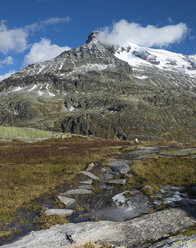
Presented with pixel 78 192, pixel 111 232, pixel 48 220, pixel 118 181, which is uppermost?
pixel 118 181

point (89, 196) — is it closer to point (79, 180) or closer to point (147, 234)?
point (79, 180)

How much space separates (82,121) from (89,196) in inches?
6170

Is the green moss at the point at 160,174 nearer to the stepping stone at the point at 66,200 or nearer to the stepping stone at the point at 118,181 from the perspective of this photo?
the stepping stone at the point at 118,181

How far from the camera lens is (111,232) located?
10.2m

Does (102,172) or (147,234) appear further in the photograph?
(102,172)

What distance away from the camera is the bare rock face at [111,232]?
930 centimetres

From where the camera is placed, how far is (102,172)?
2470 centimetres

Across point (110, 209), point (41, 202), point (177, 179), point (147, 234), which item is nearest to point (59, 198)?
point (41, 202)

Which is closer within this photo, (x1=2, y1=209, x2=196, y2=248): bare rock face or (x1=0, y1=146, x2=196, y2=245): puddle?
(x1=2, y1=209, x2=196, y2=248): bare rock face

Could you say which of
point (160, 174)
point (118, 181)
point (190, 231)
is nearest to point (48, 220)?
point (190, 231)

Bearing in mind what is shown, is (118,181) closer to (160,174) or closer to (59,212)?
(160,174)

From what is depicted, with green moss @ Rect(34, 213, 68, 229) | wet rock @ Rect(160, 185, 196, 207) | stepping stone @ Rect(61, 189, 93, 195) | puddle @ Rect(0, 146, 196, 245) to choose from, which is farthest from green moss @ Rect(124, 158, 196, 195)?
green moss @ Rect(34, 213, 68, 229)

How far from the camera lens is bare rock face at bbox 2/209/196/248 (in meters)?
9.30

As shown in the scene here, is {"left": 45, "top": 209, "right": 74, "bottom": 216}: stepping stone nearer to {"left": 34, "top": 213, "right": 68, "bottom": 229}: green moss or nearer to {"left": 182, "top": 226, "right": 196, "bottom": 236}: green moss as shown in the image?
{"left": 34, "top": 213, "right": 68, "bottom": 229}: green moss
